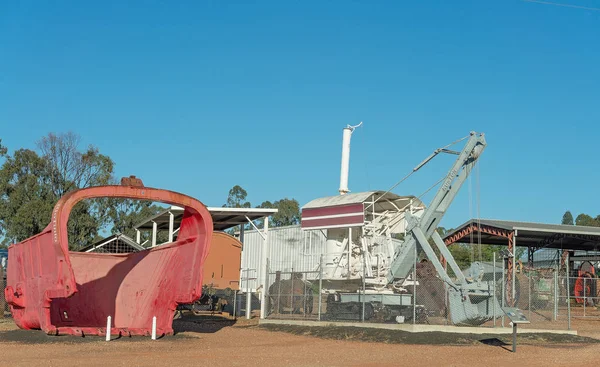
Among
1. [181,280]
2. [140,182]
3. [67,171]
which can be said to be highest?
[67,171]

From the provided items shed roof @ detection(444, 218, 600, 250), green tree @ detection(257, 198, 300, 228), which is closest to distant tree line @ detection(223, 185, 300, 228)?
green tree @ detection(257, 198, 300, 228)

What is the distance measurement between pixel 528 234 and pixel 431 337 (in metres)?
21.3

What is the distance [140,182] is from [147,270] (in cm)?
319

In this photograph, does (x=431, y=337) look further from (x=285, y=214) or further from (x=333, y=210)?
(x=285, y=214)

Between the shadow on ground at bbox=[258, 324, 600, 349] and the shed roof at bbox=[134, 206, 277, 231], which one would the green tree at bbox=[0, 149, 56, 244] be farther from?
the shadow on ground at bbox=[258, 324, 600, 349]

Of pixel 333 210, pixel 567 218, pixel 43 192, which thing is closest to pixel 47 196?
pixel 43 192

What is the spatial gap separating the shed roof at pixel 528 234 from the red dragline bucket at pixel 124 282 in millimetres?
17451

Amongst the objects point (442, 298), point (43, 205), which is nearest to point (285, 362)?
point (442, 298)

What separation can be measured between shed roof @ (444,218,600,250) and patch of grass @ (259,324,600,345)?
1291 cm

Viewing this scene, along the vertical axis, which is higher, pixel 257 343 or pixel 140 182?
pixel 140 182

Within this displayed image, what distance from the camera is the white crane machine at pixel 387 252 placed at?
23469 mm

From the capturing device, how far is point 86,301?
20.9 metres

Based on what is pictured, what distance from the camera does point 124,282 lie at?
21.2 meters

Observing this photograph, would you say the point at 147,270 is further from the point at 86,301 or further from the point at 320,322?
the point at 320,322
